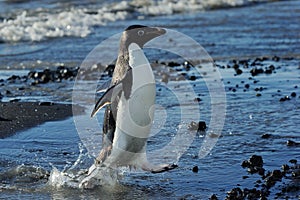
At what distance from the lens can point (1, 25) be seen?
773 inches

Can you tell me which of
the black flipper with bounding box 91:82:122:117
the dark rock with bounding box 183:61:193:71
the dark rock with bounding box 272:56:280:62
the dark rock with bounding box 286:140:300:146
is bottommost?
the dark rock with bounding box 286:140:300:146

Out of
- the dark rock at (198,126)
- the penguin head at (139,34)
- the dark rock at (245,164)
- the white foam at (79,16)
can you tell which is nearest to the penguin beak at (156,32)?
the penguin head at (139,34)

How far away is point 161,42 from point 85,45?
6.08 ft

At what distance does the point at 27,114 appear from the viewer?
9289mm

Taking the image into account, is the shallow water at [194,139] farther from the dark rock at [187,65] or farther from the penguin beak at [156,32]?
the penguin beak at [156,32]

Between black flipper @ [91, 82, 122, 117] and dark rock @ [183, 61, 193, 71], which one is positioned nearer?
black flipper @ [91, 82, 122, 117]

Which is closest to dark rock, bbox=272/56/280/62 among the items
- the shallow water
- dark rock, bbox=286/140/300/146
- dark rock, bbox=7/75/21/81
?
the shallow water

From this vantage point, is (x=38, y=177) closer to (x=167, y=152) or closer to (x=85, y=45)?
(x=167, y=152)

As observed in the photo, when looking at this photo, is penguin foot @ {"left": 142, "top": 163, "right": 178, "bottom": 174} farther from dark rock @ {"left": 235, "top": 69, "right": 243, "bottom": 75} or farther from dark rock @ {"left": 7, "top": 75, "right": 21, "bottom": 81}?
dark rock @ {"left": 7, "top": 75, "right": 21, "bottom": 81}

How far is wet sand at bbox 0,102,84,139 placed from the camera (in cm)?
870

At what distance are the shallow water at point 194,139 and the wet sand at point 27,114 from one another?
20 cm

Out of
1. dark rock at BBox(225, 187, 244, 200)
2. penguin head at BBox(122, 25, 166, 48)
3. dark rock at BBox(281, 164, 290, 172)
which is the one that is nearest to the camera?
dark rock at BBox(225, 187, 244, 200)

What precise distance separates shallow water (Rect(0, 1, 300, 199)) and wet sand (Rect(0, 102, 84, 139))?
200 mm

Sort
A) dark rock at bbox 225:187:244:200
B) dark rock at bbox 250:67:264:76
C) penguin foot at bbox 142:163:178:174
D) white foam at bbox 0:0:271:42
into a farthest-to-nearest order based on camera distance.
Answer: white foam at bbox 0:0:271:42 → dark rock at bbox 250:67:264:76 → penguin foot at bbox 142:163:178:174 → dark rock at bbox 225:187:244:200
